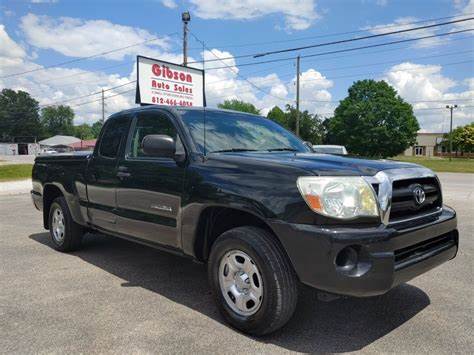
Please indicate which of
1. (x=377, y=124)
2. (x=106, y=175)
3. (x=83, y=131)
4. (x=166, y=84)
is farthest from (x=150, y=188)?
(x=83, y=131)

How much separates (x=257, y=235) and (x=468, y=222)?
265 inches

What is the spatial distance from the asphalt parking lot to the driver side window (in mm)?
1405

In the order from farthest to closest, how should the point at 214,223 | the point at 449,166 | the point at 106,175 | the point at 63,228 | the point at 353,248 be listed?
1. the point at 449,166
2. the point at 63,228
3. the point at 106,175
4. the point at 214,223
5. the point at 353,248

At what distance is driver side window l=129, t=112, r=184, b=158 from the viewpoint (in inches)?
170

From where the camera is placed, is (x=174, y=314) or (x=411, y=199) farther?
(x=174, y=314)

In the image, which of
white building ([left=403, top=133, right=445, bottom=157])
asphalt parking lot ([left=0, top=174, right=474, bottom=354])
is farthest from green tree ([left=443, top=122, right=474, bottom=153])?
asphalt parking lot ([left=0, top=174, right=474, bottom=354])

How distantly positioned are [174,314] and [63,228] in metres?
2.91

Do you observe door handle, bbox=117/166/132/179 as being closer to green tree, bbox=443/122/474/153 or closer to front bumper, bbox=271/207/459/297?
front bumper, bbox=271/207/459/297

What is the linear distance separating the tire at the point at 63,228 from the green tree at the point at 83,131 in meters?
154

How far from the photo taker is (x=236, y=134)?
443 cm

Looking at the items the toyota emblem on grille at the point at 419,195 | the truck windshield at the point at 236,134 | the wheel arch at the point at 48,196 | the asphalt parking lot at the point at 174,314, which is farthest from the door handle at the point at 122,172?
the toyota emblem on grille at the point at 419,195

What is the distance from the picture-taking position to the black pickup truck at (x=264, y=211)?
9.84 ft

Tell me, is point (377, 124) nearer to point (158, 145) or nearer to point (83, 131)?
point (158, 145)

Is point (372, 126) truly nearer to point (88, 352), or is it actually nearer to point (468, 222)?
point (468, 222)
